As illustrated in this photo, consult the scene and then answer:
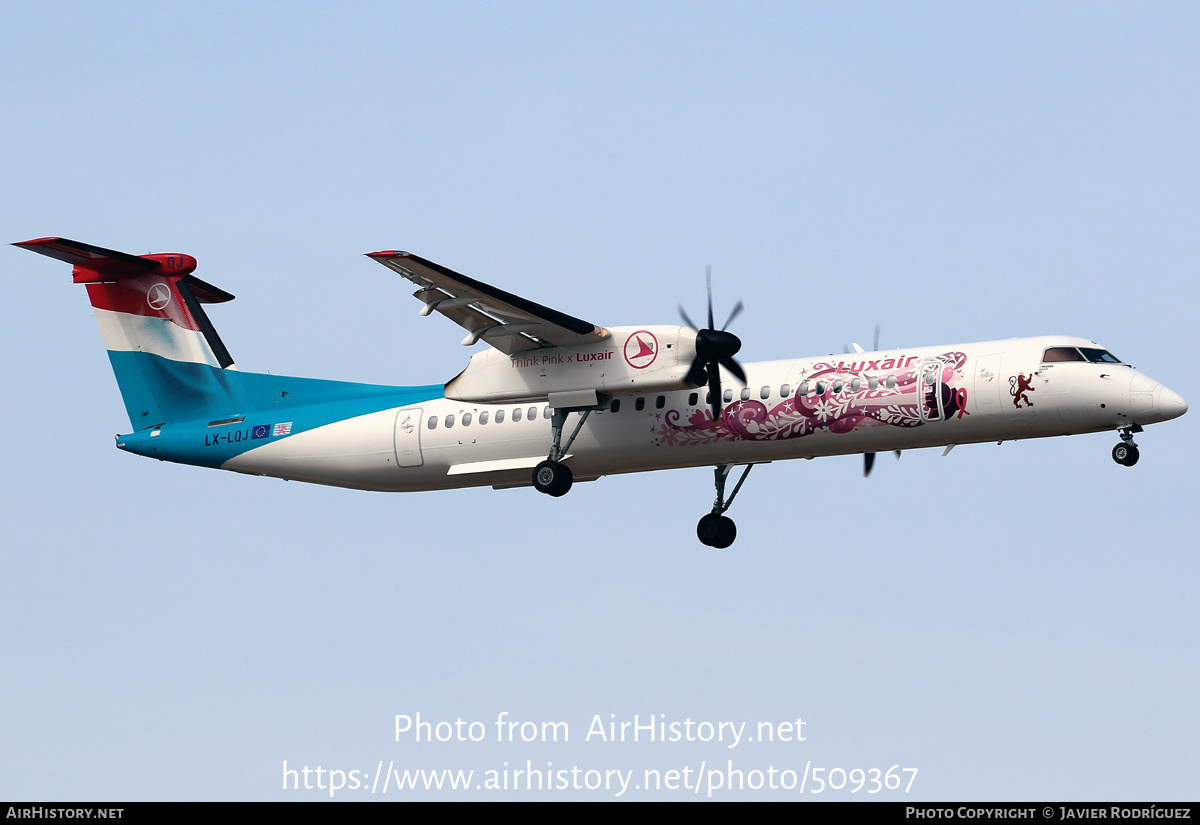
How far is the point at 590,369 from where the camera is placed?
22875 mm

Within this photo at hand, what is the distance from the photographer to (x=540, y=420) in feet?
78.7

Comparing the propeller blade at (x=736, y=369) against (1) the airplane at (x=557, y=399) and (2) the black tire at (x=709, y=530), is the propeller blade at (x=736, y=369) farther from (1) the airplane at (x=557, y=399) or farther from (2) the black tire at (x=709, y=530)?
(2) the black tire at (x=709, y=530)

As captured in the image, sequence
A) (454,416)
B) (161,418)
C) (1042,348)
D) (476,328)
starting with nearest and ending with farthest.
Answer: (1042,348) → (476,328) → (454,416) → (161,418)

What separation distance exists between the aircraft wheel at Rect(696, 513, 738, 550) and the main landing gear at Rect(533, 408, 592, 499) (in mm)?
3187

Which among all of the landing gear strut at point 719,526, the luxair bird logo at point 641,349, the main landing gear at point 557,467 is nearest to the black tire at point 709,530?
the landing gear strut at point 719,526

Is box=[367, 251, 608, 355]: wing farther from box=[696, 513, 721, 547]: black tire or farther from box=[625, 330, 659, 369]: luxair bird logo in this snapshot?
box=[696, 513, 721, 547]: black tire

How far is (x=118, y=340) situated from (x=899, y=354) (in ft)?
45.3

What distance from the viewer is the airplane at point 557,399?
70.2 feet

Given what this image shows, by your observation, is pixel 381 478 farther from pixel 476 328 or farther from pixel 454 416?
pixel 476 328

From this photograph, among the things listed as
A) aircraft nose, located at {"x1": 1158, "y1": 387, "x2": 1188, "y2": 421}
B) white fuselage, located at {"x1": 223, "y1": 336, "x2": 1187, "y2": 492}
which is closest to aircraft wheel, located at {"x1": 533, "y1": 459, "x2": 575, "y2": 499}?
white fuselage, located at {"x1": 223, "y1": 336, "x2": 1187, "y2": 492}

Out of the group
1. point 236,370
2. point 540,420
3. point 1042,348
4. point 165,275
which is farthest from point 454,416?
point 1042,348

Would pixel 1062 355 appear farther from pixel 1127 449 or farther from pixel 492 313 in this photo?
A: pixel 492 313

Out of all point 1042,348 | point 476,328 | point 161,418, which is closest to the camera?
point 1042,348

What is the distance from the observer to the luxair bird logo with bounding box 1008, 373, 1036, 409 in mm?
21234
